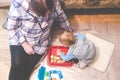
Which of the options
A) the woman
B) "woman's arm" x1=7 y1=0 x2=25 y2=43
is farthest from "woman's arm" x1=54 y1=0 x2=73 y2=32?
"woman's arm" x1=7 y1=0 x2=25 y2=43

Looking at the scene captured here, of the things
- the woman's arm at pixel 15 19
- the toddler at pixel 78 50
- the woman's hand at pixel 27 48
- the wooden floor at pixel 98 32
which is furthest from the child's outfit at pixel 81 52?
the woman's arm at pixel 15 19

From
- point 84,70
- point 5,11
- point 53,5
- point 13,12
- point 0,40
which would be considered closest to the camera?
point 13,12

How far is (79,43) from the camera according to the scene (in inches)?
63.7

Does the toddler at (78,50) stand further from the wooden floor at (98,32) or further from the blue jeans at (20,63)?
the blue jeans at (20,63)

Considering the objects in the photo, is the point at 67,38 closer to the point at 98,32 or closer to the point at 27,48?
the point at 27,48

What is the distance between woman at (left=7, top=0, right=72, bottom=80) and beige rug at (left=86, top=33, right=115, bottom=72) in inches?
13.7

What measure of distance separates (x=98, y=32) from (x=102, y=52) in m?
0.19

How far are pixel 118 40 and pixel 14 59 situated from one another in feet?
2.71

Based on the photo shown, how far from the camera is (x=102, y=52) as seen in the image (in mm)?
1741

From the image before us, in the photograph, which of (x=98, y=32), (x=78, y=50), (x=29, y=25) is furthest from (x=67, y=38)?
(x=98, y=32)

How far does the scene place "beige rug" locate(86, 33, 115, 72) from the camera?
1679 mm

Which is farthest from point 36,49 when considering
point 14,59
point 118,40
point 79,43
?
point 118,40

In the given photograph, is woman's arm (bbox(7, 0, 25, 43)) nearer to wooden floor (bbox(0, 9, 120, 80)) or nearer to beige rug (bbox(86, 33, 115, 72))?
wooden floor (bbox(0, 9, 120, 80))

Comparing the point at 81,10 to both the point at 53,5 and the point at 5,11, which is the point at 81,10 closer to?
the point at 53,5
